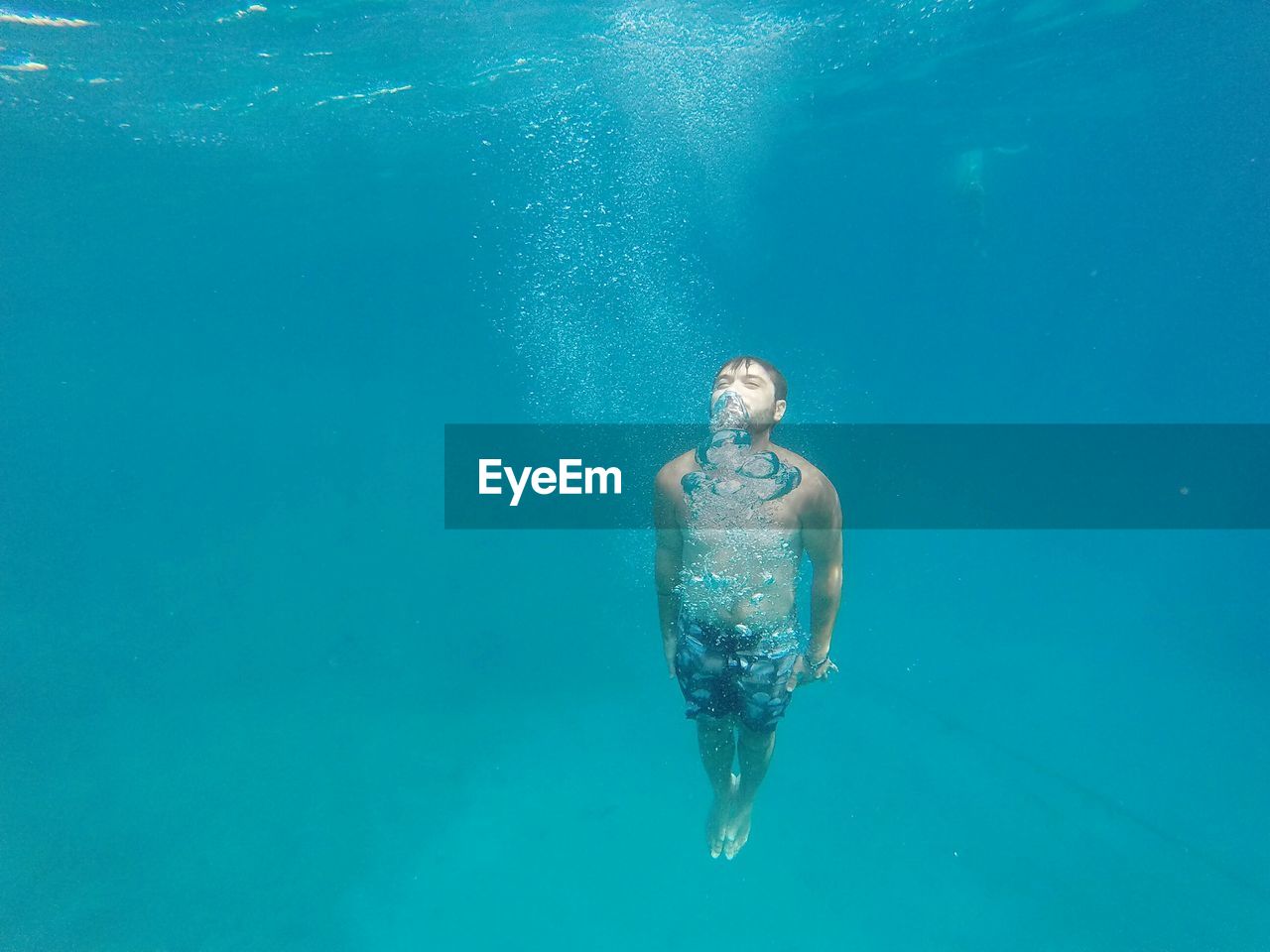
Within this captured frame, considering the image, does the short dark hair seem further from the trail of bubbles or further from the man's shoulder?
the trail of bubbles

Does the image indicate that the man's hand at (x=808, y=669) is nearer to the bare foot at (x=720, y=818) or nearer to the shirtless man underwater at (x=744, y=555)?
the shirtless man underwater at (x=744, y=555)

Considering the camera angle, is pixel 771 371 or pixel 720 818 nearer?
pixel 771 371

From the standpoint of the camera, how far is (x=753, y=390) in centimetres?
386

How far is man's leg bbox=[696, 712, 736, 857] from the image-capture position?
4.70 metres

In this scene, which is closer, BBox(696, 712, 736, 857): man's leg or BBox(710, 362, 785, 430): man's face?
BBox(710, 362, 785, 430): man's face

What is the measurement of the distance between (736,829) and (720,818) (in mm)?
170

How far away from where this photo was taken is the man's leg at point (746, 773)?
4711mm

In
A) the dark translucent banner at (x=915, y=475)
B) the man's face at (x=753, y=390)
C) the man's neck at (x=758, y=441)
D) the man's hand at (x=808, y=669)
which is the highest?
the man's face at (x=753, y=390)

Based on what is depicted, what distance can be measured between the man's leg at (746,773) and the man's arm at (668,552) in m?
0.74

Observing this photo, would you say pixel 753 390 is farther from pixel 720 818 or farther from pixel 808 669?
pixel 720 818

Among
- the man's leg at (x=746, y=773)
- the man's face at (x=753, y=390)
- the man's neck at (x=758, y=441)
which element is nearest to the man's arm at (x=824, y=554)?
the man's neck at (x=758, y=441)

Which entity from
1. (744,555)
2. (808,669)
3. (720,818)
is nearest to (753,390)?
(744,555)

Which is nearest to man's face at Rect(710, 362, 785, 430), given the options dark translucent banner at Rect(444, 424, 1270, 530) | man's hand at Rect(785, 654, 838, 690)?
man's hand at Rect(785, 654, 838, 690)

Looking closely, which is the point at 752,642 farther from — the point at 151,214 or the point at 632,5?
the point at 151,214
